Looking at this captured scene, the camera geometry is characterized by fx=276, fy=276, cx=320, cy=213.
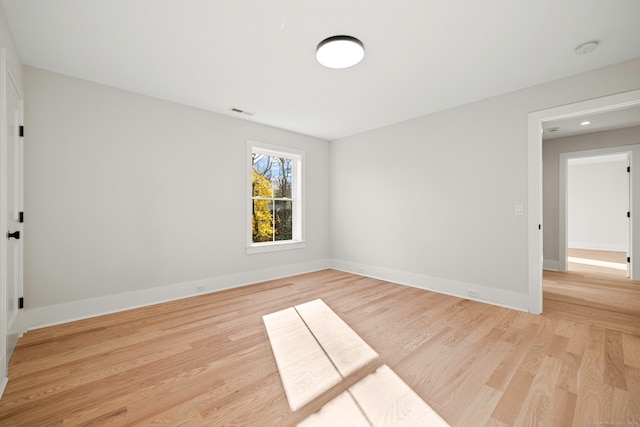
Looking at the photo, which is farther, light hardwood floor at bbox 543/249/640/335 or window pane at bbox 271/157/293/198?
window pane at bbox 271/157/293/198

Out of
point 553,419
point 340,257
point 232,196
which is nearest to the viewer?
point 553,419

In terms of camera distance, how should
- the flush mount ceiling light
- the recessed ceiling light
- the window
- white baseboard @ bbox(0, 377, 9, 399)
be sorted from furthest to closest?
the window < the recessed ceiling light < the flush mount ceiling light < white baseboard @ bbox(0, 377, 9, 399)

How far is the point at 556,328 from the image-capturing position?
2840 mm

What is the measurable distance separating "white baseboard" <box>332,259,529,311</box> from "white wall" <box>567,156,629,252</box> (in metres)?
7.13

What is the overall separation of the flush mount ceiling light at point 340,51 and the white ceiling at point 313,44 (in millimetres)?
64

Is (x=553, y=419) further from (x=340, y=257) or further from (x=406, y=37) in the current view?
(x=340, y=257)

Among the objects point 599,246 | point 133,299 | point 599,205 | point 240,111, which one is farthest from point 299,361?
point 599,205

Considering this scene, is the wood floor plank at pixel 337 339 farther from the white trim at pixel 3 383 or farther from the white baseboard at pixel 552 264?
the white baseboard at pixel 552 264

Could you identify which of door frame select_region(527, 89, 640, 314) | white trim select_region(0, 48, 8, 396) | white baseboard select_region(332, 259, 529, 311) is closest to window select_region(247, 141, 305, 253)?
white baseboard select_region(332, 259, 529, 311)

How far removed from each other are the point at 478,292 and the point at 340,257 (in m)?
2.60

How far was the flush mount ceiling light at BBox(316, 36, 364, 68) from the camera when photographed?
7.81 ft

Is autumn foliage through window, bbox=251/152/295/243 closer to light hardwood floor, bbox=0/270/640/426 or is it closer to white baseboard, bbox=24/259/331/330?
white baseboard, bbox=24/259/331/330

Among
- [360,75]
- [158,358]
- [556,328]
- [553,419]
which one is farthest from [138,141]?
[556,328]

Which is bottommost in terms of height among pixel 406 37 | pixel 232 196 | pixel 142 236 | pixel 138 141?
pixel 142 236
